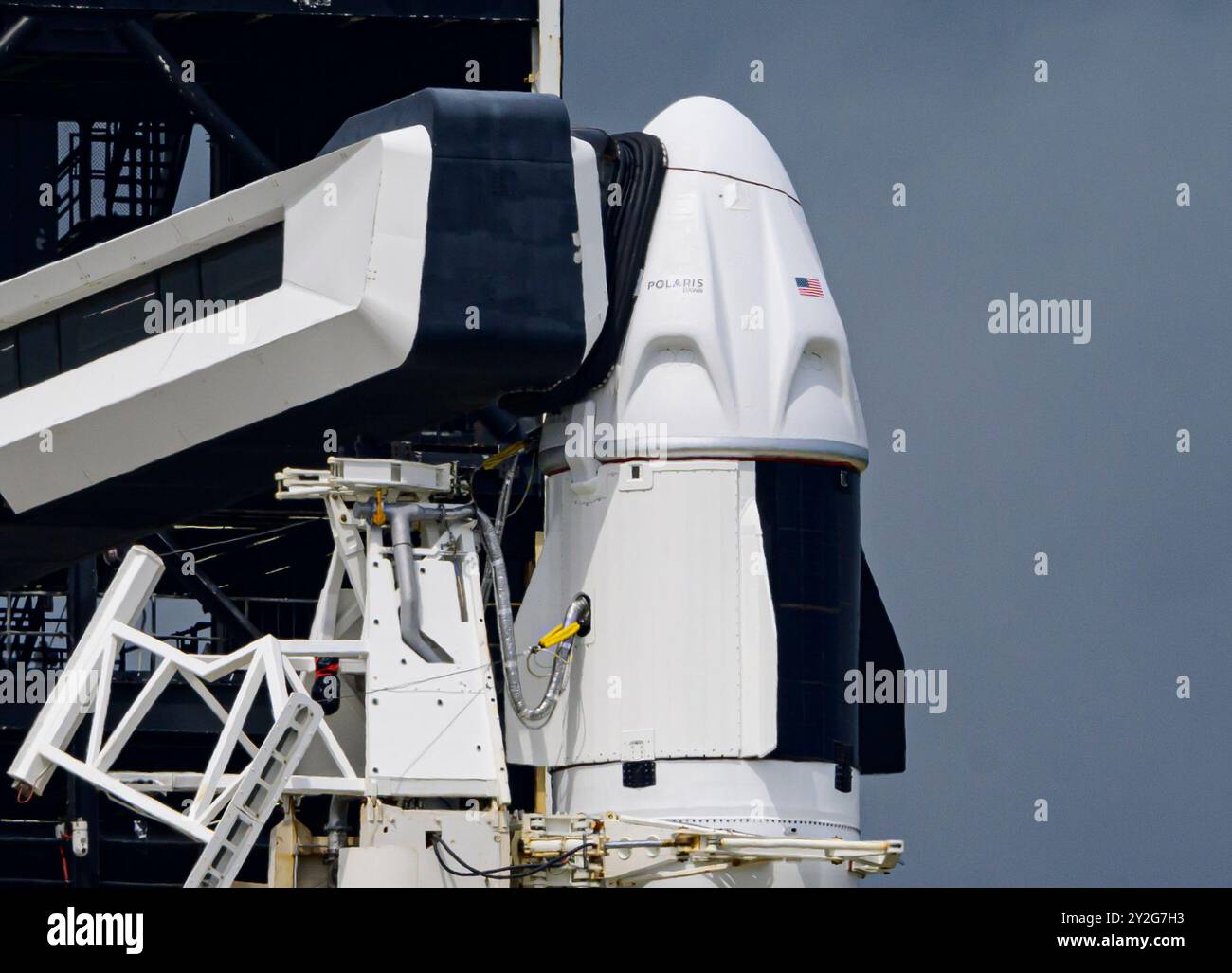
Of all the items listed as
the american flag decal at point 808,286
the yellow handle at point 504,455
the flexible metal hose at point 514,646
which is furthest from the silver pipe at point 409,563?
the american flag decal at point 808,286

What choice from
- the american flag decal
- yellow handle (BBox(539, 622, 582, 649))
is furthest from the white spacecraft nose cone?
yellow handle (BBox(539, 622, 582, 649))

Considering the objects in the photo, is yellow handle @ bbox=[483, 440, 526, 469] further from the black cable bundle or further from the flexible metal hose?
the flexible metal hose

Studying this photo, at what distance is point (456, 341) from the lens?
3584cm

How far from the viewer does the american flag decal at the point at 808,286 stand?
3866 centimetres

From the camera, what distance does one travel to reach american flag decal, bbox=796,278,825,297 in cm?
3866

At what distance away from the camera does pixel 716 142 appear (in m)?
39.3

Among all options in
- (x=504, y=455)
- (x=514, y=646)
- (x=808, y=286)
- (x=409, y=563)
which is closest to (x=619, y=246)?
(x=808, y=286)

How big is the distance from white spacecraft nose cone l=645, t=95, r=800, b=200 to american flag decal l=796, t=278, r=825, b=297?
149 centimetres

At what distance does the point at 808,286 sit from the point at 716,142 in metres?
2.34

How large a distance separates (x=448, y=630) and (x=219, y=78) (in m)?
13.0

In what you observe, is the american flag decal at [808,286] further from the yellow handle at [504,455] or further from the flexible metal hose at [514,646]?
the flexible metal hose at [514,646]

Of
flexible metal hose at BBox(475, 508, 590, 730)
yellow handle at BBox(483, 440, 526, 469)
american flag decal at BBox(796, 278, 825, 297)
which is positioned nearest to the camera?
flexible metal hose at BBox(475, 508, 590, 730)

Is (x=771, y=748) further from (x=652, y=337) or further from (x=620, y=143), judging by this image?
(x=620, y=143)

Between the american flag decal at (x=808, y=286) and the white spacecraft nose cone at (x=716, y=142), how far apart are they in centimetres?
149
